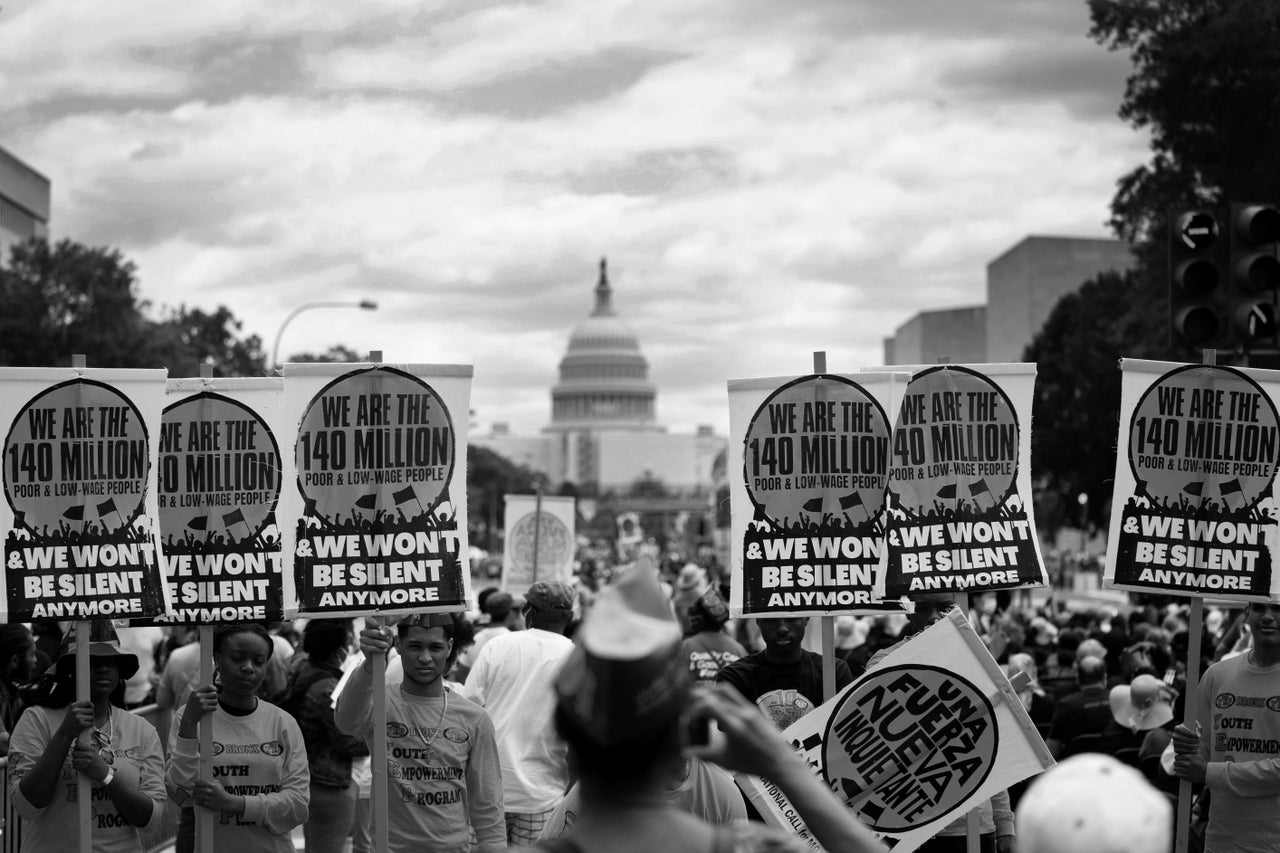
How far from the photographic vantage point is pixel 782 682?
7.16 m

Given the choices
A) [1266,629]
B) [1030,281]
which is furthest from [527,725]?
[1030,281]

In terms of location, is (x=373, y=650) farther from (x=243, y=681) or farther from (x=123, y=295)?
(x=123, y=295)

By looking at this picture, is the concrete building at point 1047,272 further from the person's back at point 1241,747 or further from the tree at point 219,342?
the person's back at point 1241,747

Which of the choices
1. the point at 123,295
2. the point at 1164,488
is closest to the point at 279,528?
the point at 1164,488

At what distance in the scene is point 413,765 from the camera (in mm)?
6793

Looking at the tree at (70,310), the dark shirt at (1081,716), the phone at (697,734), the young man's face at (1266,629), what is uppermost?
the tree at (70,310)

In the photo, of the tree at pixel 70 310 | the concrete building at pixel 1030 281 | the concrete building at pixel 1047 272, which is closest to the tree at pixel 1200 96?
the tree at pixel 70 310

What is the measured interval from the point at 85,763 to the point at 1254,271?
6897 mm

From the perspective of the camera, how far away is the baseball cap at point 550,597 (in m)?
8.40

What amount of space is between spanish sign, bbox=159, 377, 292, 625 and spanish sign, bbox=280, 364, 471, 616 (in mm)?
356

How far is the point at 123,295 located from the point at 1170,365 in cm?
3903

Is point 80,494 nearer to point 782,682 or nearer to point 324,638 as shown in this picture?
point 324,638

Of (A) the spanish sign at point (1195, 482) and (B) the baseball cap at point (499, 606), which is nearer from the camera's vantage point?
(A) the spanish sign at point (1195, 482)

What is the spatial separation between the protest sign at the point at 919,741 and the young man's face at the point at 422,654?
1392 mm
